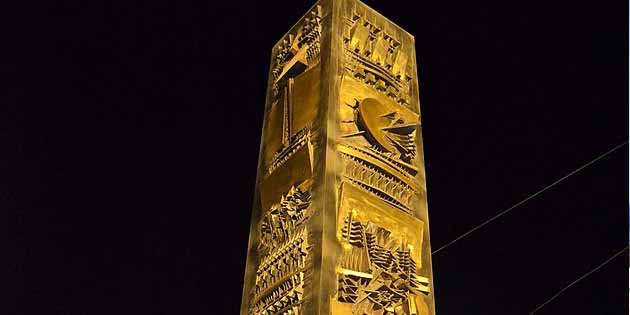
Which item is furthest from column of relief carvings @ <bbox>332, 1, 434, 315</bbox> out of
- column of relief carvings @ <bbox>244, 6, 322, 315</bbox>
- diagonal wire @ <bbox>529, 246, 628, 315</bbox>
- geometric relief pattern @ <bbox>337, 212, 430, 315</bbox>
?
diagonal wire @ <bbox>529, 246, 628, 315</bbox>

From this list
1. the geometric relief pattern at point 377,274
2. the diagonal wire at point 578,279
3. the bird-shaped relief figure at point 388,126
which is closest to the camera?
the geometric relief pattern at point 377,274

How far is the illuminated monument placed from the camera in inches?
91.5

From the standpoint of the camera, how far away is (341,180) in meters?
2.44

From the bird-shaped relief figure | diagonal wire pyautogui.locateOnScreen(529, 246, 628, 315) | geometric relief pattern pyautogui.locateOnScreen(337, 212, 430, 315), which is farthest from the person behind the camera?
diagonal wire pyautogui.locateOnScreen(529, 246, 628, 315)

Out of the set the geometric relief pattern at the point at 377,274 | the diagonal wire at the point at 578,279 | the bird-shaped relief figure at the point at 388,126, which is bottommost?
the geometric relief pattern at the point at 377,274

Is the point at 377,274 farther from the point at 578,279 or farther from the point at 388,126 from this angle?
the point at 578,279

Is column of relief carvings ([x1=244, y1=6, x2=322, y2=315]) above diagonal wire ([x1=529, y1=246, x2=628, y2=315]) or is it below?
below

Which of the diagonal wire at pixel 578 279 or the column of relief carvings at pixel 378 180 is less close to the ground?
the diagonal wire at pixel 578 279

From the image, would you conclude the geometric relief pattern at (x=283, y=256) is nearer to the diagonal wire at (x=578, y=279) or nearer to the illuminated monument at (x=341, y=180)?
the illuminated monument at (x=341, y=180)

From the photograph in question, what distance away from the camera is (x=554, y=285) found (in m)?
4.91

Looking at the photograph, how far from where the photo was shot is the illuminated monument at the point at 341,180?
7.63 ft

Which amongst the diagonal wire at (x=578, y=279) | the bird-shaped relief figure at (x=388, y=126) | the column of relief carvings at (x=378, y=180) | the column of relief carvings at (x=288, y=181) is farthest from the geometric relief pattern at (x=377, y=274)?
the diagonal wire at (x=578, y=279)

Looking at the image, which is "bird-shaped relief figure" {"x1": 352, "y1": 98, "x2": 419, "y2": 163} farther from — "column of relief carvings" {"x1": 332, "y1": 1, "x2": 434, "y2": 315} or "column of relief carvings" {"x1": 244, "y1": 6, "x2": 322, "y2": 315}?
"column of relief carvings" {"x1": 244, "y1": 6, "x2": 322, "y2": 315}

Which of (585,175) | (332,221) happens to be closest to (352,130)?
(332,221)
